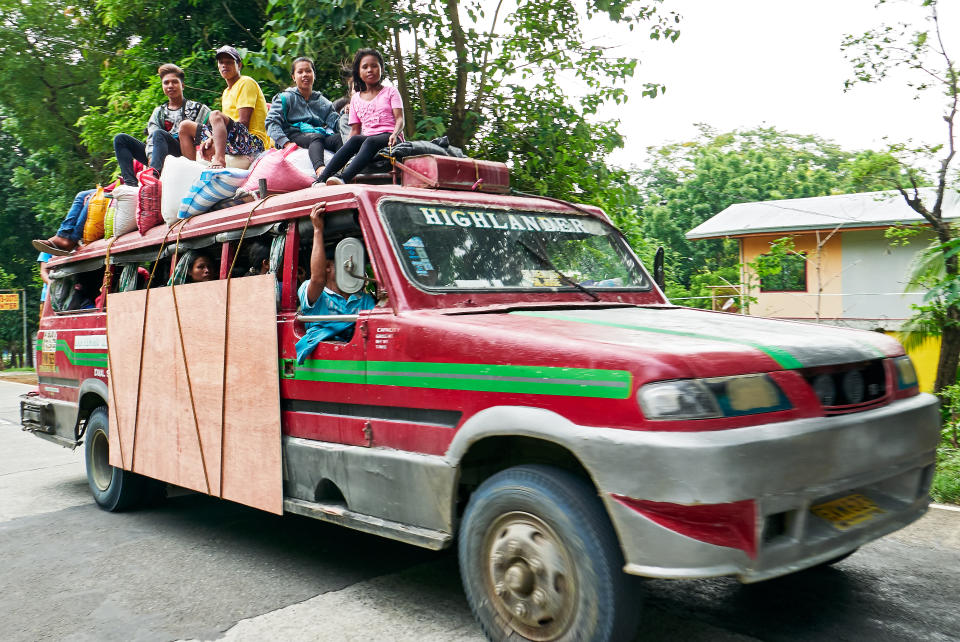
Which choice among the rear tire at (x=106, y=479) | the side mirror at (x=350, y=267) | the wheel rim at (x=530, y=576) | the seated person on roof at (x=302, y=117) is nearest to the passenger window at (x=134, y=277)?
the rear tire at (x=106, y=479)

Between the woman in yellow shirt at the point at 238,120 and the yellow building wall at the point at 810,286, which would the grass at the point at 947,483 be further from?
the yellow building wall at the point at 810,286

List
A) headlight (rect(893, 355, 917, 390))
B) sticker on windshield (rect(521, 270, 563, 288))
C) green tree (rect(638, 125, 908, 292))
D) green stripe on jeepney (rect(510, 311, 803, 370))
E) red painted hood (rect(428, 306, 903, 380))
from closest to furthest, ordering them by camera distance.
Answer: red painted hood (rect(428, 306, 903, 380)) → green stripe on jeepney (rect(510, 311, 803, 370)) → headlight (rect(893, 355, 917, 390)) → sticker on windshield (rect(521, 270, 563, 288)) → green tree (rect(638, 125, 908, 292))

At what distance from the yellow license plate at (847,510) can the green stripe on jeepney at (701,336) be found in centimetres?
57

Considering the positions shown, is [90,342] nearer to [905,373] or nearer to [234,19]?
[905,373]

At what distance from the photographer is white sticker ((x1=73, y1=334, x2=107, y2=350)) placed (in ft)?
22.1

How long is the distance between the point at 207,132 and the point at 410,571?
4.37 meters

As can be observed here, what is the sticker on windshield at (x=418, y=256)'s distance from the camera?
4215mm

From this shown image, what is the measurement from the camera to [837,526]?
10.8 feet

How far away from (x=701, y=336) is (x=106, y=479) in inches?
209

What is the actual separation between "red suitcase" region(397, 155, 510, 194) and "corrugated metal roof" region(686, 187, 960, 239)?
15249 millimetres

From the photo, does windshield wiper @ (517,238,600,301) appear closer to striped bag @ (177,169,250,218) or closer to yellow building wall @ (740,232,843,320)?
striped bag @ (177,169,250,218)

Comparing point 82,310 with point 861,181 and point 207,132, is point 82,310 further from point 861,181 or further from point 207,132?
point 861,181

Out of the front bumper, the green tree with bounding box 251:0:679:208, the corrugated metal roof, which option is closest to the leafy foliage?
the corrugated metal roof

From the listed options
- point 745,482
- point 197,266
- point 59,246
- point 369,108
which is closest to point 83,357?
point 59,246
